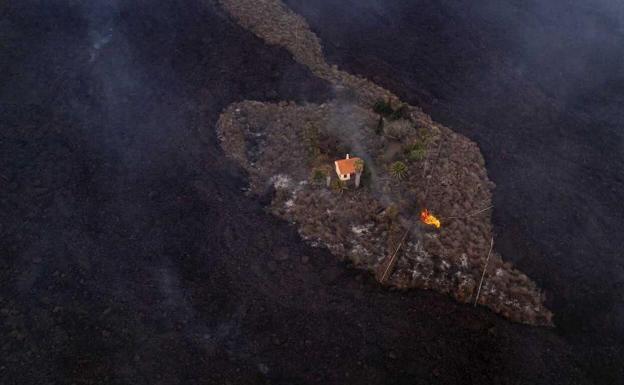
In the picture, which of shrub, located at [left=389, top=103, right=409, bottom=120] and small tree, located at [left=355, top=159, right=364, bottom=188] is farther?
shrub, located at [left=389, top=103, right=409, bottom=120]

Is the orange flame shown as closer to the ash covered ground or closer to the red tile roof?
the ash covered ground

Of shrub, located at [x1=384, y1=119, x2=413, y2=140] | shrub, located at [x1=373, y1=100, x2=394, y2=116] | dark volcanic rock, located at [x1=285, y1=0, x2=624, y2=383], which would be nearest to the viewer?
dark volcanic rock, located at [x1=285, y1=0, x2=624, y2=383]

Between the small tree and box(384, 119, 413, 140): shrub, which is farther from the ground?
box(384, 119, 413, 140): shrub

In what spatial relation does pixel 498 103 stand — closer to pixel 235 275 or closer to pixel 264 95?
pixel 264 95

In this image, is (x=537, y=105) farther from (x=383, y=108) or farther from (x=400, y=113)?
(x=383, y=108)

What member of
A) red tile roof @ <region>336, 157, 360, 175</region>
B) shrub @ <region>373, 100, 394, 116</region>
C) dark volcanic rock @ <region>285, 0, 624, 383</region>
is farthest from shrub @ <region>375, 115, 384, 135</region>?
dark volcanic rock @ <region>285, 0, 624, 383</region>

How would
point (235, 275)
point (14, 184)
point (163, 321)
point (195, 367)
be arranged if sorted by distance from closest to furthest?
point (195, 367) < point (163, 321) < point (235, 275) < point (14, 184)

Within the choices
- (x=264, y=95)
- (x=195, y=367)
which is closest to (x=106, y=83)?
(x=264, y=95)
